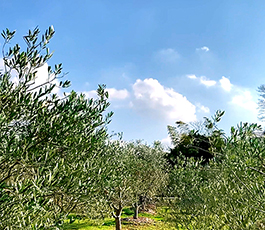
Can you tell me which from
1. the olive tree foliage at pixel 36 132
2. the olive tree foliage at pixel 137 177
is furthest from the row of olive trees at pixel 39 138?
the olive tree foliage at pixel 137 177

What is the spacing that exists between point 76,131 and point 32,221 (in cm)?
235

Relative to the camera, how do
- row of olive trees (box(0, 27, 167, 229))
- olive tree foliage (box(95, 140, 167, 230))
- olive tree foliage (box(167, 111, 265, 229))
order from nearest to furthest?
row of olive trees (box(0, 27, 167, 229))
olive tree foliage (box(167, 111, 265, 229))
olive tree foliage (box(95, 140, 167, 230))

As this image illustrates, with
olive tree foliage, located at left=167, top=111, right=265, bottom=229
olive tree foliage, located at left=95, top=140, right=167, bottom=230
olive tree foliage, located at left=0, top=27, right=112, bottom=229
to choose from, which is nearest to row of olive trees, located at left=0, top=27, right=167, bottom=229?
olive tree foliage, located at left=0, top=27, right=112, bottom=229

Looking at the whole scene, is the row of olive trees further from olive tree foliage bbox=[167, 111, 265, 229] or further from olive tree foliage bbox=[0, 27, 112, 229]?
olive tree foliage bbox=[167, 111, 265, 229]

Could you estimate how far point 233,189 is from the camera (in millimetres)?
8688

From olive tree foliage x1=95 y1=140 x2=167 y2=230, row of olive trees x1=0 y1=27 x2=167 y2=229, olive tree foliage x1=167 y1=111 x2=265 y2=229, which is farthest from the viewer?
olive tree foliage x1=95 y1=140 x2=167 y2=230

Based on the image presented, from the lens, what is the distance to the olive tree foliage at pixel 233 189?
20.4 ft

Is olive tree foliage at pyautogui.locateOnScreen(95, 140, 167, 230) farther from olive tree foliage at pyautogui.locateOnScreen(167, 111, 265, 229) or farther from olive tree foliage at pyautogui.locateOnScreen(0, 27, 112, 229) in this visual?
olive tree foliage at pyautogui.locateOnScreen(0, 27, 112, 229)

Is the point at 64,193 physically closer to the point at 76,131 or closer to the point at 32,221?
the point at 32,221

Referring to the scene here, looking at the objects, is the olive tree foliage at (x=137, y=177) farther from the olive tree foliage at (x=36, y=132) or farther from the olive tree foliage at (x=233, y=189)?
the olive tree foliage at (x=36, y=132)

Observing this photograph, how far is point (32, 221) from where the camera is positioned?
17.1 ft

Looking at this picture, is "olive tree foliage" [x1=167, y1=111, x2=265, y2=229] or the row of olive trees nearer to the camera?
the row of olive trees

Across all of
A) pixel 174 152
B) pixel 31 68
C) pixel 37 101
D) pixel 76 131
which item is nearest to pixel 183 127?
pixel 76 131

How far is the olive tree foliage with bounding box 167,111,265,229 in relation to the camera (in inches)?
245
